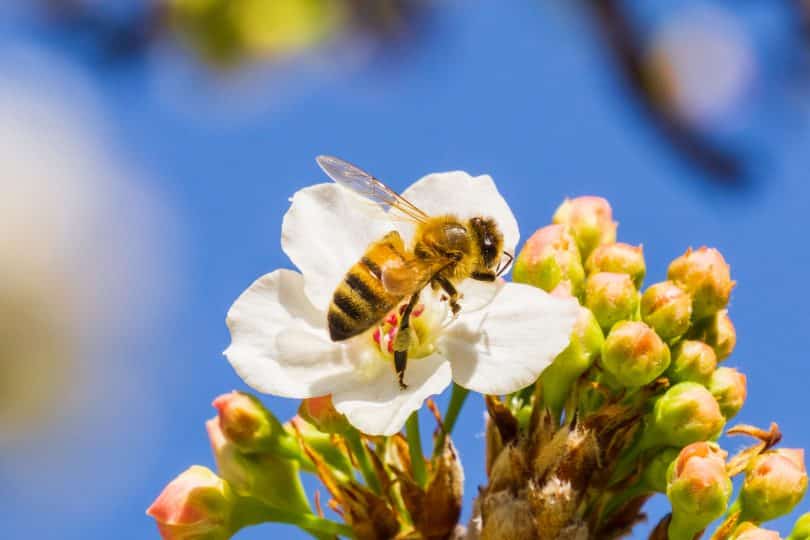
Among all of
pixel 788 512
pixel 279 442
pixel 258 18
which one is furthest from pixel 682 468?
pixel 258 18

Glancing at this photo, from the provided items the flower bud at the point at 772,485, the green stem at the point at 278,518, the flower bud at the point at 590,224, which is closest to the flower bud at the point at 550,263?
the flower bud at the point at 590,224

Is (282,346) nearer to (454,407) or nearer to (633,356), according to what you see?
(454,407)

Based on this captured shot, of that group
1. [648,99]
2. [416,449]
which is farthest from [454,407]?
[648,99]

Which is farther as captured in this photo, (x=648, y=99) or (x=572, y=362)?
(x=648, y=99)

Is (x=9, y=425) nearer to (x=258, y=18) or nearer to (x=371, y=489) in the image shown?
(x=258, y=18)

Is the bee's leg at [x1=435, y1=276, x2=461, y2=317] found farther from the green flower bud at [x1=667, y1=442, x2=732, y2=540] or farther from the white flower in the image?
the green flower bud at [x1=667, y1=442, x2=732, y2=540]

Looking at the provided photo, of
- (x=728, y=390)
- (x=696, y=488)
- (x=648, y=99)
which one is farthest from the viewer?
(x=648, y=99)
